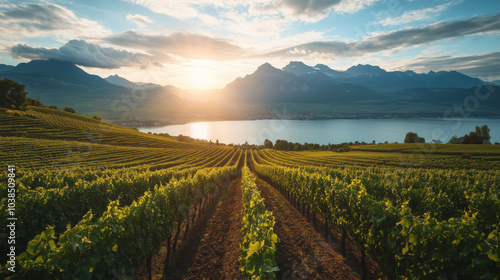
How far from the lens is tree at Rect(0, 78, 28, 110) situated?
76.6 meters

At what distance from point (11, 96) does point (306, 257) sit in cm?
11741

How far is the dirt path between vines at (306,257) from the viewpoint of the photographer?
363 inches

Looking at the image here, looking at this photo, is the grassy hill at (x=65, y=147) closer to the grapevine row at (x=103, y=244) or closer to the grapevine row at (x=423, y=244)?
the grapevine row at (x=103, y=244)

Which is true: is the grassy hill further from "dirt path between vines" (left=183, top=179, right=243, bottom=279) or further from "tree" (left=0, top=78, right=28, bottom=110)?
"dirt path between vines" (left=183, top=179, right=243, bottom=279)

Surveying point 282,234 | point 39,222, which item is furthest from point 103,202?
point 282,234

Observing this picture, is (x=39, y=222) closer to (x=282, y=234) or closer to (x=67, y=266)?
(x=67, y=266)

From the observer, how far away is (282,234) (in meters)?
13.2

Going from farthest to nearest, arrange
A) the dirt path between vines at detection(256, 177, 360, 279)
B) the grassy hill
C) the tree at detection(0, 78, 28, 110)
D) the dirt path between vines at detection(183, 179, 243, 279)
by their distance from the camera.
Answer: the tree at detection(0, 78, 28, 110) < the grassy hill < the dirt path between vines at detection(183, 179, 243, 279) < the dirt path between vines at detection(256, 177, 360, 279)

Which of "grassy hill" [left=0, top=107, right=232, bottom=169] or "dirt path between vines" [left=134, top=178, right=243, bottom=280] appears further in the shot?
"grassy hill" [left=0, top=107, right=232, bottom=169]

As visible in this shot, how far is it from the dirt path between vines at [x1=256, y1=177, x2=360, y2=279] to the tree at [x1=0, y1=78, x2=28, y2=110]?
11331cm

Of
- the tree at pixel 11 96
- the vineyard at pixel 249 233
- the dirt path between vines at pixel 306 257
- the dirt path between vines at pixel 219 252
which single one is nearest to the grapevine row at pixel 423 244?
the vineyard at pixel 249 233

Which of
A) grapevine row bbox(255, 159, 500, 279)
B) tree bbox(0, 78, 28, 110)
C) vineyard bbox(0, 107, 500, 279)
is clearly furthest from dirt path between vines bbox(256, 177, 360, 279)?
tree bbox(0, 78, 28, 110)

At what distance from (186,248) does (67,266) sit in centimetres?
811

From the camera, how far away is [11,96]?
78500 millimetres
